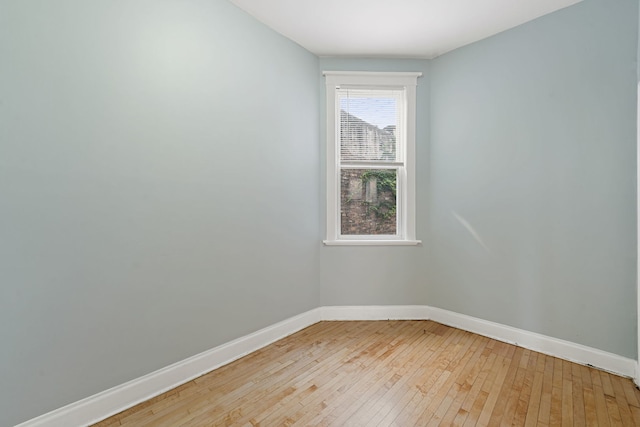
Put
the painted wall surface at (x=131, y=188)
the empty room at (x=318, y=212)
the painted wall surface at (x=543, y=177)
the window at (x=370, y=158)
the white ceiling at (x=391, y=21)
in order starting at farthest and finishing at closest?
the window at (x=370, y=158) → the white ceiling at (x=391, y=21) → the painted wall surface at (x=543, y=177) → the empty room at (x=318, y=212) → the painted wall surface at (x=131, y=188)

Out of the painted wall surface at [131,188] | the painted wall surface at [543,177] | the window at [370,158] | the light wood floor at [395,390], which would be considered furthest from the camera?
the window at [370,158]

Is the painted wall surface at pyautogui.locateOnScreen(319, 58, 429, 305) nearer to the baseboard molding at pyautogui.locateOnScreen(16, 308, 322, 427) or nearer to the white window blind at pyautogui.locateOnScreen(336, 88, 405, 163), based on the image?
the white window blind at pyautogui.locateOnScreen(336, 88, 405, 163)

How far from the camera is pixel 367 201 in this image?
3.29 m

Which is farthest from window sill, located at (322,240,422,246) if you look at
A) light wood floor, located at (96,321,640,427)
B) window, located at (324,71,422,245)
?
light wood floor, located at (96,321,640,427)

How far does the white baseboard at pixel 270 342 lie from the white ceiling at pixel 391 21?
255cm

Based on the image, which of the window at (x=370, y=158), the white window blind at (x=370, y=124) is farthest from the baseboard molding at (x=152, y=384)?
the white window blind at (x=370, y=124)

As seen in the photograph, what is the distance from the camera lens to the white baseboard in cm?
170

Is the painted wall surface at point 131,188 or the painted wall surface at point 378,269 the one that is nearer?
the painted wall surface at point 131,188

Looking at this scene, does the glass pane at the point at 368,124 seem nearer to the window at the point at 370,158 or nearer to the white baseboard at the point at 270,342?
the window at the point at 370,158

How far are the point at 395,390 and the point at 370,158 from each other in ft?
6.91

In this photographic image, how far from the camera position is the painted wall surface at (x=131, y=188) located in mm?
1502

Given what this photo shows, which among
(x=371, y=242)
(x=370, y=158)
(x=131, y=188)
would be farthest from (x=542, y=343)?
(x=131, y=188)

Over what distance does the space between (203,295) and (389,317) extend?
6.24ft

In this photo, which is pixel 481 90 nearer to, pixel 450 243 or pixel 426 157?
pixel 426 157
